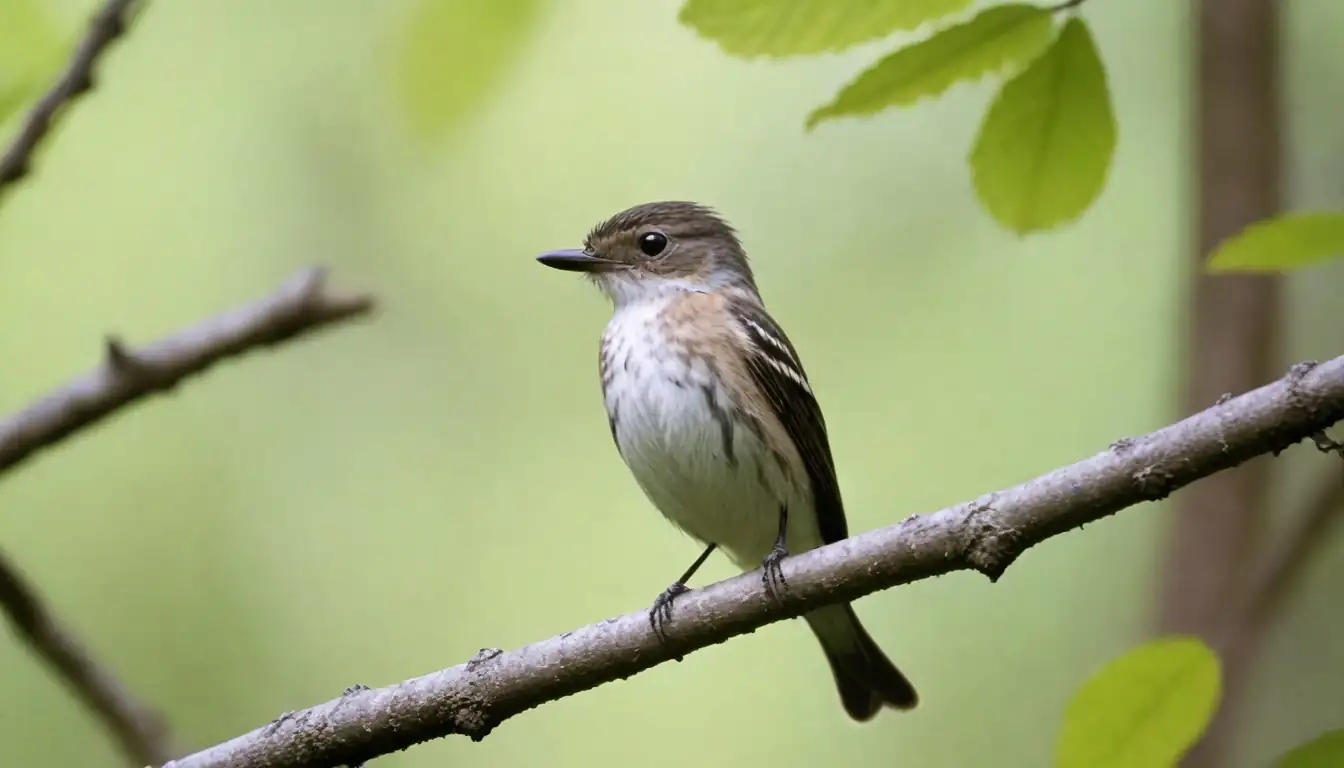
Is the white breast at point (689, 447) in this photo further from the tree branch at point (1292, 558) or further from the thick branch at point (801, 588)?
the tree branch at point (1292, 558)

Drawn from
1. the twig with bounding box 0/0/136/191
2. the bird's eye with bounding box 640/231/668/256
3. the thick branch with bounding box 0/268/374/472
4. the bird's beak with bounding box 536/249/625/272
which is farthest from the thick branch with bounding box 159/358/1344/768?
the bird's eye with bounding box 640/231/668/256

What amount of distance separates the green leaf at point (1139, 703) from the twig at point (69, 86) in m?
2.32

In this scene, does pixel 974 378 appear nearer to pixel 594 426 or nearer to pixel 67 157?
pixel 594 426

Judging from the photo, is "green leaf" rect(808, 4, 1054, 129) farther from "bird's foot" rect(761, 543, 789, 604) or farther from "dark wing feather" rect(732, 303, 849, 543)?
"dark wing feather" rect(732, 303, 849, 543)

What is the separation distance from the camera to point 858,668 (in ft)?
14.2

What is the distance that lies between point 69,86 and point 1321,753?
266 centimetres

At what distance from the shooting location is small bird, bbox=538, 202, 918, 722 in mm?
3893

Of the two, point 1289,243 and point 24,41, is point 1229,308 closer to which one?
point 1289,243

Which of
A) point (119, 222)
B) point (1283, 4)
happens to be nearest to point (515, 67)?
point (1283, 4)

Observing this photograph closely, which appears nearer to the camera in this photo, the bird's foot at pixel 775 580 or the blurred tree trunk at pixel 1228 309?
the bird's foot at pixel 775 580

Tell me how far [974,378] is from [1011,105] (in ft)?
14.3

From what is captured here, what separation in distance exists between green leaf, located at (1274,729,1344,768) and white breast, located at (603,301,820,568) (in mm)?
2367

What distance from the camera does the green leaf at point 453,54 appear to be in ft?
8.36

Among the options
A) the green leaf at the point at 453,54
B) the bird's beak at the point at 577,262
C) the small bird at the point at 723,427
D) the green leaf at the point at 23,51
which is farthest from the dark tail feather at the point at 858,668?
the green leaf at the point at 23,51
